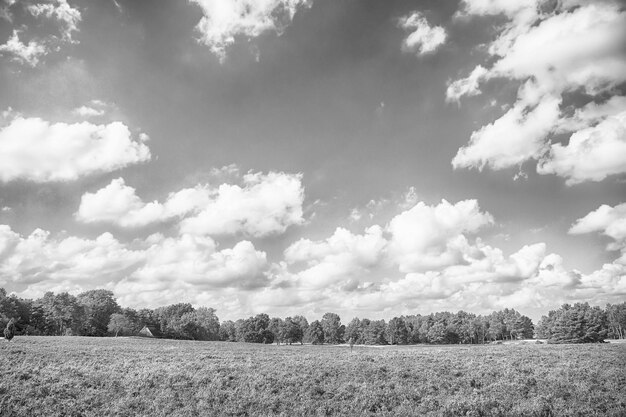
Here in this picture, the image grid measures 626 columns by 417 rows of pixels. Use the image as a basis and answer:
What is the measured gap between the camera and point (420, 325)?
182m

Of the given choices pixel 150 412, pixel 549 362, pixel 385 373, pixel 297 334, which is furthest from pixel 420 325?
pixel 150 412

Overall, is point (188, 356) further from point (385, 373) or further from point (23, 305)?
point (23, 305)

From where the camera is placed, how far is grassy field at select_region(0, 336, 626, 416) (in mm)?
22812

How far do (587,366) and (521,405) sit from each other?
54.2 feet

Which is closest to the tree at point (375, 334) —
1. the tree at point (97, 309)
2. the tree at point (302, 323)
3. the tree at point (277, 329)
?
the tree at point (302, 323)

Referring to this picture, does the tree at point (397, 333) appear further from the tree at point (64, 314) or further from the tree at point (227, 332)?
the tree at point (64, 314)

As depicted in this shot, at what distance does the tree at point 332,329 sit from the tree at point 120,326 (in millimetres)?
90086

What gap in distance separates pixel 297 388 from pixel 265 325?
13188 cm

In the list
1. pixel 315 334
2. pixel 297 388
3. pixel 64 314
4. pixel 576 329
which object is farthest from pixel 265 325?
pixel 297 388

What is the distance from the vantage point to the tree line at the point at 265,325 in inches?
4478

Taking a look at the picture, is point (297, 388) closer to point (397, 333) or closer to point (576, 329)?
point (576, 329)

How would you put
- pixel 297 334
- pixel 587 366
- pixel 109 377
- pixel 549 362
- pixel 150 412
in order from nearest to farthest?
1. pixel 150 412
2. pixel 109 377
3. pixel 587 366
4. pixel 549 362
5. pixel 297 334

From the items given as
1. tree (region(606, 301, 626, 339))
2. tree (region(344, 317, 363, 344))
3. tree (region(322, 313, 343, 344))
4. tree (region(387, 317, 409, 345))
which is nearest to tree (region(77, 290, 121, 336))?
tree (region(322, 313, 343, 344))

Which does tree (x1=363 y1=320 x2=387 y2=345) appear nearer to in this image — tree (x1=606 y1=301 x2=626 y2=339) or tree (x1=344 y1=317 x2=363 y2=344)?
tree (x1=344 y1=317 x2=363 y2=344)
